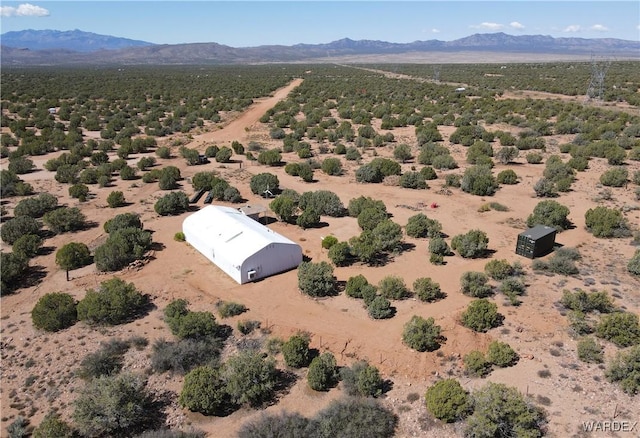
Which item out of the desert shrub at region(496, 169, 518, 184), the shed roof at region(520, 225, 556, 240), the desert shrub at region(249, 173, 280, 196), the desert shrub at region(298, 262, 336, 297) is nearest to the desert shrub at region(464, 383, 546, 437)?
the desert shrub at region(298, 262, 336, 297)

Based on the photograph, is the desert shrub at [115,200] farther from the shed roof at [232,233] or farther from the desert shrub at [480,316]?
the desert shrub at [480,316]

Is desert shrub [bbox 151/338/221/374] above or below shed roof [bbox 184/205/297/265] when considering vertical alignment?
below

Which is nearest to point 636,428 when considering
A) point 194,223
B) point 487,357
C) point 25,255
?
point 487,357

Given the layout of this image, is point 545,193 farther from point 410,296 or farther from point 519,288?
point 410,296

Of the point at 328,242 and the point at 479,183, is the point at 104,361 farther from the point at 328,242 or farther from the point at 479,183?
the point at 479,183

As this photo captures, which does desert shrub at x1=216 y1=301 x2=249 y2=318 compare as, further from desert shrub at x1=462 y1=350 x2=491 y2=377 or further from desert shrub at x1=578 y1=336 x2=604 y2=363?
desert shrub at x1=578 y1=336 x2=604 y2=363

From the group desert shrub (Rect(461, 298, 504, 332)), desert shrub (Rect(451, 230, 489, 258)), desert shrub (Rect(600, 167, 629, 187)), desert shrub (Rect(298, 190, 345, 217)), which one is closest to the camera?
A: desert shrub (Rect(461, 298, 504, 332))
